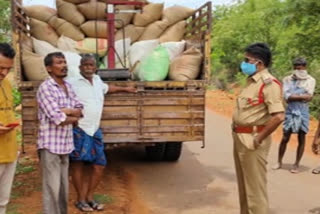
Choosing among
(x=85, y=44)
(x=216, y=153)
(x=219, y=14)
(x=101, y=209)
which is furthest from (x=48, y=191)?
(x=219, y=14)

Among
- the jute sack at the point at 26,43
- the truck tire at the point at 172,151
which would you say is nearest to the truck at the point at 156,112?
the jute sack at the point at 26,43

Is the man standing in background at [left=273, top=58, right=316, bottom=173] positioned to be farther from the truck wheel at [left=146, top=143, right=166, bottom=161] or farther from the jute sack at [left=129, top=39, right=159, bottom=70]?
the jute sack at [left=129, top=39, right=159, bottom=70]

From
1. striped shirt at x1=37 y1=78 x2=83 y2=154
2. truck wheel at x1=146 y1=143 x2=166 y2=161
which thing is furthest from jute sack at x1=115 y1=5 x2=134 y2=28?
striped shirt at x1=37 y1=78 x2=83 y2=154

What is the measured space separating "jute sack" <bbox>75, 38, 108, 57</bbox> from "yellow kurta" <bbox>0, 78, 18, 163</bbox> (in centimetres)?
240

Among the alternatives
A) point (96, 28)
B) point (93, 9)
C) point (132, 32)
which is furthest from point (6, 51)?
point (132, 32)

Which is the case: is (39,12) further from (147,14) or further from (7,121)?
(7,121)

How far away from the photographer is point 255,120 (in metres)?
3.65

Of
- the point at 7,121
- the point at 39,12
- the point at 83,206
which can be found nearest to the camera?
the point at 7,121

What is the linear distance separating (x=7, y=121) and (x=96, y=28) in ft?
9.32

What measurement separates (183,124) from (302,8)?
4.85m

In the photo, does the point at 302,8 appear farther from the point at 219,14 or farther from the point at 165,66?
the point at 219,14

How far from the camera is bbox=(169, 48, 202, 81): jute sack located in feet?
16.9

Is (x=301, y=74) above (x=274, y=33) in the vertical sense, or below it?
below

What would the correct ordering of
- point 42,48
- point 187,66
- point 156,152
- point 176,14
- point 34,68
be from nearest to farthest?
point 34,68 < point 187,66 < point 42,48 < point 176,14 < point 156,152
